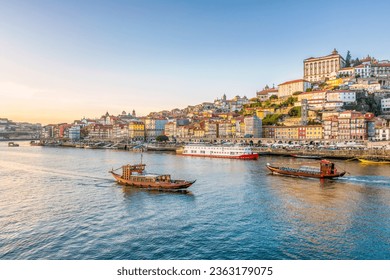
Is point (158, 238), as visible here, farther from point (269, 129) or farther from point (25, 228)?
point (269, 129)

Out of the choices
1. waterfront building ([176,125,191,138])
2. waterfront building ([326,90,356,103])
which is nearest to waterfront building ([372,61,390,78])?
waterfront building ([326,90,356,103])

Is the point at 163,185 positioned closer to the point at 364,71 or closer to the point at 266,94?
the point at 364,71

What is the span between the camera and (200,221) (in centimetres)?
730

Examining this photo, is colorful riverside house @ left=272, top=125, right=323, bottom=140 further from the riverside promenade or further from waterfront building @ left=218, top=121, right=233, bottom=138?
waterfront building @ left=218, top=121, right=233, bottom=138

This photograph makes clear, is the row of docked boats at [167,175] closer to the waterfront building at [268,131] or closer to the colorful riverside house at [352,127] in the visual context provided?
the colorful riverside house at [352,127]

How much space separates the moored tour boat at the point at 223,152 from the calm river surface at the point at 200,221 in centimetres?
1057

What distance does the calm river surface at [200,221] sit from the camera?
5.63m

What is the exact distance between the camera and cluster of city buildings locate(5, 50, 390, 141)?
2736cm

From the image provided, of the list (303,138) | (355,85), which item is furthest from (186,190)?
(355,85)

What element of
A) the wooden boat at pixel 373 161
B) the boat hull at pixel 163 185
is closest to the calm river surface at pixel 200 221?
the boat hull at pixel 163 185

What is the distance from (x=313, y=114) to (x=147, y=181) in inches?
941

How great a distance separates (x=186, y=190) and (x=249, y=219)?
3.61 metres

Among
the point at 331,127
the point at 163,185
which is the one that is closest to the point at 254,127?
the point at 331,127

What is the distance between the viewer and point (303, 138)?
1153 inches
